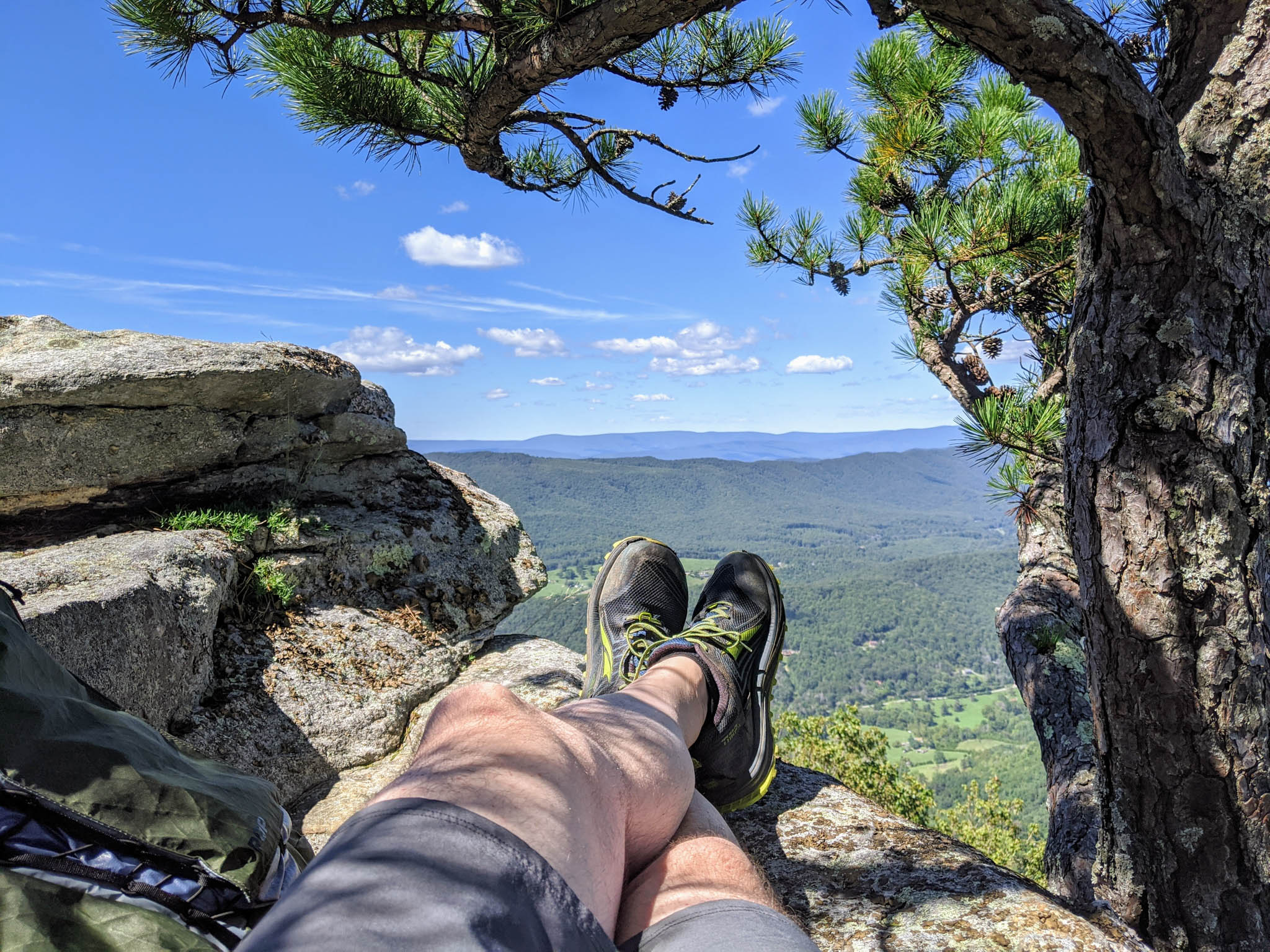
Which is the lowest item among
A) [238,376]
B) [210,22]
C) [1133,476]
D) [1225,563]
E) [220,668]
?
[220,668]

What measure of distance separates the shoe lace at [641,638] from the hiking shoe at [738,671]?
0.31 feet

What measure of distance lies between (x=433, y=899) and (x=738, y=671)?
6.21 ft

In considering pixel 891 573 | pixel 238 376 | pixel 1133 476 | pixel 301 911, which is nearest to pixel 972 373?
pixel 1133 476

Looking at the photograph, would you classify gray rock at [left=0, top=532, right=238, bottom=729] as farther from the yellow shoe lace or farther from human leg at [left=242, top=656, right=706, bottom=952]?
the yellow shoe lace

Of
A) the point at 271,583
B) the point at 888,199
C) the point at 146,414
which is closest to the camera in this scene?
the point at 271,583

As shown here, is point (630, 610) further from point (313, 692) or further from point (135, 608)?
point (135, 608)

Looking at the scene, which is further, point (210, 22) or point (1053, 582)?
point (1053, 582)

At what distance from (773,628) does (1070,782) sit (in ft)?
3.81

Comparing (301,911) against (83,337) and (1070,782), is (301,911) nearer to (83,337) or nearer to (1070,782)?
(1070,782)

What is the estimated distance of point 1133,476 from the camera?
69.5 inches

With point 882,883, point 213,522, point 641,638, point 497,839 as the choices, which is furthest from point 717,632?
point 213,522

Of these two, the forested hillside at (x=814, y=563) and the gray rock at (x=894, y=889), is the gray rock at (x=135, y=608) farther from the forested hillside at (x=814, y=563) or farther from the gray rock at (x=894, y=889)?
the forested hillside at (x=814, y=563)

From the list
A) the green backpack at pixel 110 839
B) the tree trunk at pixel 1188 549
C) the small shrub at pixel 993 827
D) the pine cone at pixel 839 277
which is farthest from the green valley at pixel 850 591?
the green backpack at pixel 110 839

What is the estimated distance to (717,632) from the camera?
2678 mm
